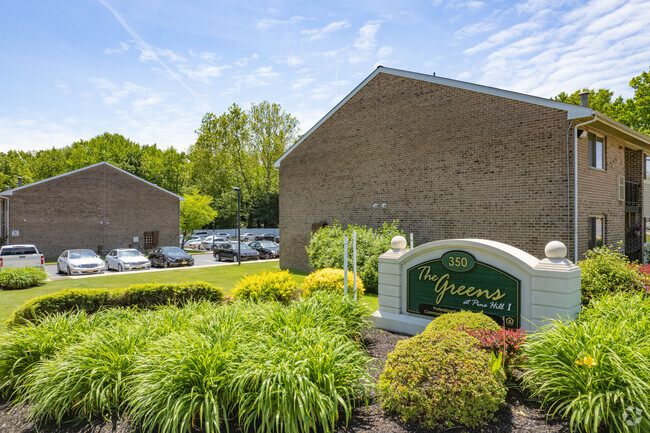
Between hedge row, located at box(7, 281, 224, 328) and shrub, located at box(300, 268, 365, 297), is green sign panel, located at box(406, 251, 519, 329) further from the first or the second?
hedge row, located at box(7, 281, 224, 328)

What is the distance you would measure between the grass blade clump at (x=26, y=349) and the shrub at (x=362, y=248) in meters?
9.93

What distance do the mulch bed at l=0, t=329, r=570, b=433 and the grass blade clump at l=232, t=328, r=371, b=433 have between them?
0.21 metres

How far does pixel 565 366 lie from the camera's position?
4.33 metres

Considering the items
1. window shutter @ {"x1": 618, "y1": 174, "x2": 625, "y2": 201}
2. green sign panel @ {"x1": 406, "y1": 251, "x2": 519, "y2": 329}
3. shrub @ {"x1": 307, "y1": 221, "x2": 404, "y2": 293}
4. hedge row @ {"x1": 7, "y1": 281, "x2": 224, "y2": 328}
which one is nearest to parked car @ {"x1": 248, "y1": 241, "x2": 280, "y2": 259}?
shrub @ {"x1": 307, "y1": 221, "x2": 404, "y2": 293}

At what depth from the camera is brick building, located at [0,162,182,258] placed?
101ft

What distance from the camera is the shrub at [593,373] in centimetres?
376

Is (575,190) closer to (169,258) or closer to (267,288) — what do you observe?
(267,288)

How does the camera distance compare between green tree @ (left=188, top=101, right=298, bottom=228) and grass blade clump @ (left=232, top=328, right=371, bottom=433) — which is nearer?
grass blade clump @ (left=232, top=328, right=371, bottom=433)

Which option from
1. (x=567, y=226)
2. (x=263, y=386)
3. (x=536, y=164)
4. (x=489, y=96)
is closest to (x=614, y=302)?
(x=263, y=386)

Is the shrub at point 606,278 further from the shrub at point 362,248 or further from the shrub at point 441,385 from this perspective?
the shrub at point 362,248

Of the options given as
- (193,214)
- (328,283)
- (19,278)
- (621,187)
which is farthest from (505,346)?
(193,214)

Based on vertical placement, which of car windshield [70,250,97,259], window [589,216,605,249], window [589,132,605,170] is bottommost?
car windshield [70,250,97,259]

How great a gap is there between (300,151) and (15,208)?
24922 millimetres

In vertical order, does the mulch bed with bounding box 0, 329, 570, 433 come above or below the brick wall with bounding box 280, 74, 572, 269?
below
